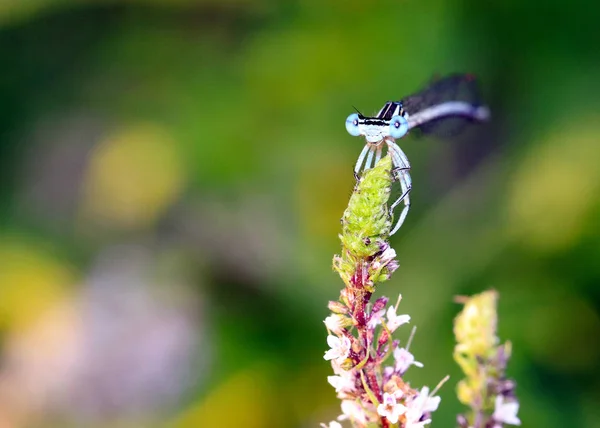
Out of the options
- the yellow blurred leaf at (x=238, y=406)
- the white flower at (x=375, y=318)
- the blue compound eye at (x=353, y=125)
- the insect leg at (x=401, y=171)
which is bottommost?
A: the white flower at (x=375, y=318)

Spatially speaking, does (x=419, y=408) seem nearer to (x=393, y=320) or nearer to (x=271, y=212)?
(x=393, y=320)

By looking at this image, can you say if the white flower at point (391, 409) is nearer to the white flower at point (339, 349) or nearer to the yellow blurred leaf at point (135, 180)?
the white flower at point (339, 349)

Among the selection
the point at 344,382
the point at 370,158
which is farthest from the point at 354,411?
the point at 370,158

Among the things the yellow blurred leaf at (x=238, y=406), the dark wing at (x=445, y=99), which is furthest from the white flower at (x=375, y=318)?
the yellow blurred leaf at (x=238, y=406)

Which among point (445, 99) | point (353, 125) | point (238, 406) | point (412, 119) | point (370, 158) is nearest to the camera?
point (370, 158)

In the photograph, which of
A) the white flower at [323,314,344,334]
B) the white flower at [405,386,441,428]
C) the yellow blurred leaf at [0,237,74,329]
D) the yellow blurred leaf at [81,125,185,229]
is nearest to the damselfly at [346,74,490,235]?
the white flower at [323,314,344,334]

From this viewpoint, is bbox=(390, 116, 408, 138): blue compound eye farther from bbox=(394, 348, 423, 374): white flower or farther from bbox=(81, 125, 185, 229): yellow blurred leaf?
bbox=(81, 125, 185, 229): yellow blurred leaf

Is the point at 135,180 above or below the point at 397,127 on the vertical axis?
above
